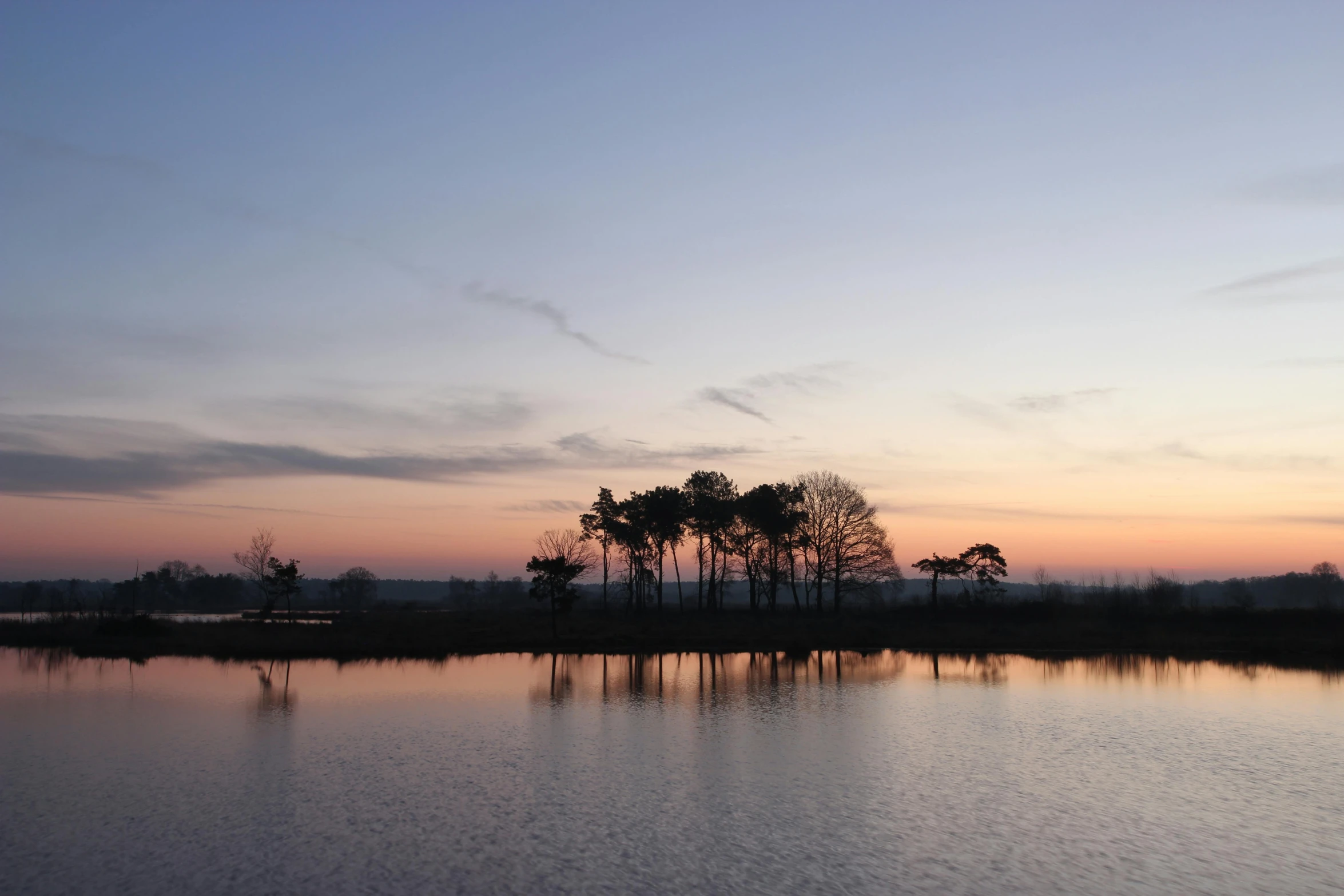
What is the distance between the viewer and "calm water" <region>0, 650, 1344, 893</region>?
14148mm

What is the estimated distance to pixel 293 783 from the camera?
1955cm

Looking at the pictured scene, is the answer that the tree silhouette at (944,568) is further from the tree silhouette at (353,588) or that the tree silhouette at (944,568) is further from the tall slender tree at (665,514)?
the tree silhouette at (353,588)

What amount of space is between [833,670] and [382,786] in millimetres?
28065

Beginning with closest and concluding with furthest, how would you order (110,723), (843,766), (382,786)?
(382,786) → (843,766) → (110,723)

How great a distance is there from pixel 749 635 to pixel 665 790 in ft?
132

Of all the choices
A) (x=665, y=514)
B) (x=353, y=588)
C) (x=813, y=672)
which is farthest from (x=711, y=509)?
(x=353, y=588)

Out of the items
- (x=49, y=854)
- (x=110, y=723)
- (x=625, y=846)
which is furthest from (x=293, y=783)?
(x=110, y=723)

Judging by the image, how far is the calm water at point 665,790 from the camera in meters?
14.1

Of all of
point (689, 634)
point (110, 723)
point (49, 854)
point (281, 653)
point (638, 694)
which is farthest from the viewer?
point (689, 634)

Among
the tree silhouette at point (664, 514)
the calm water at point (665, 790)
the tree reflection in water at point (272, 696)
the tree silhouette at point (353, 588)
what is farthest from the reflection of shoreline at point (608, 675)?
the tree silhouette at point (353, 588)

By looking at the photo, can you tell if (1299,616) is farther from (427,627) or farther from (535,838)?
(535,838)

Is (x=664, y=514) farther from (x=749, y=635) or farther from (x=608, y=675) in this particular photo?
(x=608, y=675)

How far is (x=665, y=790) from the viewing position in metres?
19.3

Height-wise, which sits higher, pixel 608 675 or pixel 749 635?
pixel 749 635
